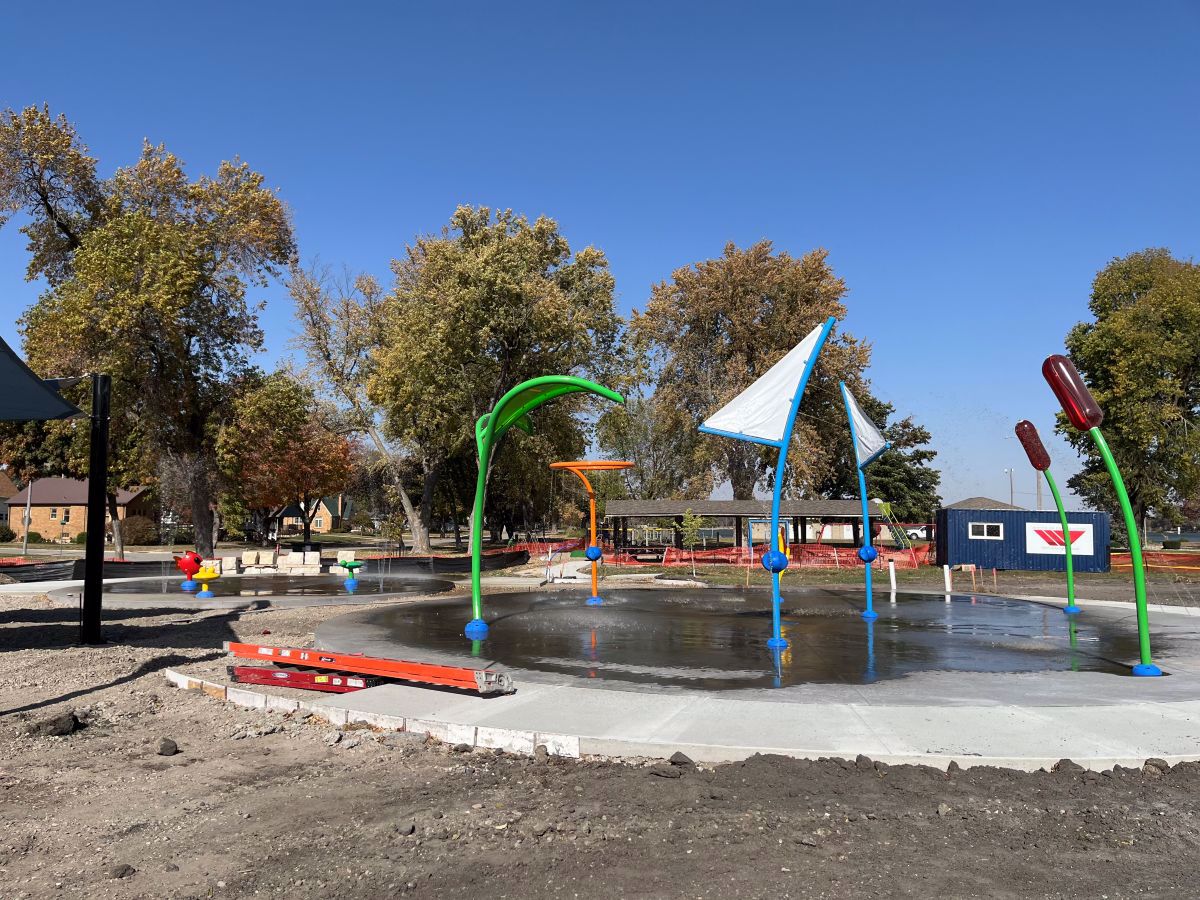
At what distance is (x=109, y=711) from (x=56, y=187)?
3469 centimetres

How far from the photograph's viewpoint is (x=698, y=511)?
44406 millimetres

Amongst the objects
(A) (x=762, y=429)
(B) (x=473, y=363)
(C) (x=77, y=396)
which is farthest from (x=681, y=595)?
(C) (x=77, y=396)

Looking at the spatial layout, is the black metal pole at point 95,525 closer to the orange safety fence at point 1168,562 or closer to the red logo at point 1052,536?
the red logo at point 1052,536

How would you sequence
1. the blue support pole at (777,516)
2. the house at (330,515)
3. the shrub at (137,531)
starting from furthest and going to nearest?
the house at (330,515) → the shrub at (137,531) → the blue support pole at (777,516)

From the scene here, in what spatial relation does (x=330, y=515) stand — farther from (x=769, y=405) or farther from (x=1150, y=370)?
(x=769, y=405)

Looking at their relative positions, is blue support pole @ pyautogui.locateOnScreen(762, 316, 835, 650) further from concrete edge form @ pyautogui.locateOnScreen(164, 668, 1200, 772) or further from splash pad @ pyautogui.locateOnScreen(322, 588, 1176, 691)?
concrete edge form @ pyautogui.locateOnScreen(164, 668, 1200, 772)

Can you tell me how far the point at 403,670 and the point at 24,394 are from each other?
891 cm

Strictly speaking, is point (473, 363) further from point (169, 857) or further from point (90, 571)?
point (169, 857)

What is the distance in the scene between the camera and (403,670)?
904 cm

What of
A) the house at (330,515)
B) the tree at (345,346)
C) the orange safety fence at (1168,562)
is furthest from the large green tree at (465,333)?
the house at (330,515)

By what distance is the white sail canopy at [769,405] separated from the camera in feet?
40.7

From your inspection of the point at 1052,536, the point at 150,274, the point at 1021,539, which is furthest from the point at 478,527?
the point at 1021,539

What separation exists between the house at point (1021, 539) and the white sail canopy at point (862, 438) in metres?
24.9

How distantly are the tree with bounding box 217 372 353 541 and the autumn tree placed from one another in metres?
1.39
